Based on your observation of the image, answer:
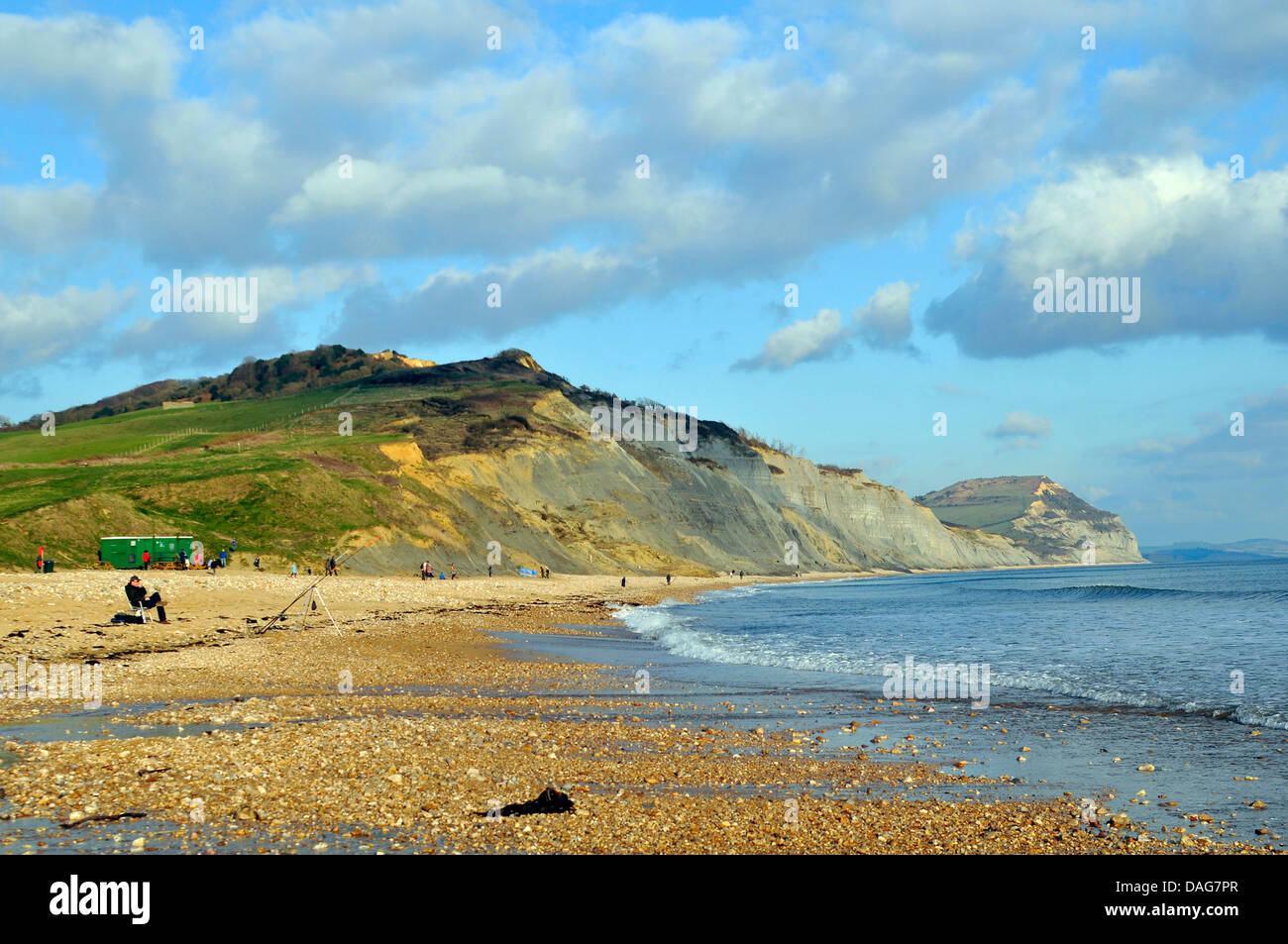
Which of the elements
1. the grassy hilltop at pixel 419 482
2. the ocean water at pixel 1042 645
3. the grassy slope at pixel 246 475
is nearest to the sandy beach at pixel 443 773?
the ocean water at pixel 1042 645

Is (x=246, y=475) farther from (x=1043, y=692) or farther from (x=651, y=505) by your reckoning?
(x=1043, y=692)

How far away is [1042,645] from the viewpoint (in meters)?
29.6

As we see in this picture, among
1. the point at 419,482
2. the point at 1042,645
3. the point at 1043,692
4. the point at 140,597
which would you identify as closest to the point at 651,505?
the point at 419,482

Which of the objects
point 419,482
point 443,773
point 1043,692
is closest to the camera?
point 443,773

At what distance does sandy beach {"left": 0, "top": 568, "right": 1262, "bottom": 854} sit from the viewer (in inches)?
311

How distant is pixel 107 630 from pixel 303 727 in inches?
553

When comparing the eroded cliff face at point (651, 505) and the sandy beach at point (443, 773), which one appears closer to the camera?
the sandy beach at point (443, 773)

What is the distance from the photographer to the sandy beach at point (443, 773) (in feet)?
25.9

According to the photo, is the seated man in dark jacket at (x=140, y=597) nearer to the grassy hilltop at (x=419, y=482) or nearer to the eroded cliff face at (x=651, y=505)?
the grassy hilltop at (x=419, y=482)

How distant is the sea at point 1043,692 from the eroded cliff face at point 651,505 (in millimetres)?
45594

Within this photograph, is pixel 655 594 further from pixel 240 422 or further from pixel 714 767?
pixel 240 422

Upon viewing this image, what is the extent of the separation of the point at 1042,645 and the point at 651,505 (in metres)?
83.9
